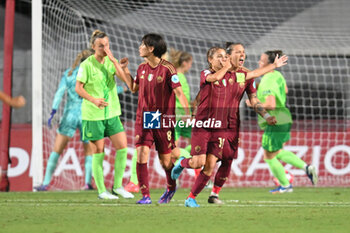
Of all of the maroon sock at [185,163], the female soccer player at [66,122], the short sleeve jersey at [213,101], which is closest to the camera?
the maroon sock at [185,163]

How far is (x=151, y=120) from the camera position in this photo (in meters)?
6.59

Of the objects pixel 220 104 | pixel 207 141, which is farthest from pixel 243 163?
pixel 207 141

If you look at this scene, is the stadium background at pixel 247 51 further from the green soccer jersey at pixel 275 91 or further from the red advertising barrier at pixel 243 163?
the green soccer jersey at pixel 275 91

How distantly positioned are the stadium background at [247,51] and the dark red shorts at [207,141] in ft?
14.0

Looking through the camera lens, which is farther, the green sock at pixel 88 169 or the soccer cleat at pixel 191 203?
the green sock at pixel 88 169

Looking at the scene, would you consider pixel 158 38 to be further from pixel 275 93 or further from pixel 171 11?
pixel 171 11

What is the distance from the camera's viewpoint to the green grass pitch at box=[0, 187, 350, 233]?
190 inches

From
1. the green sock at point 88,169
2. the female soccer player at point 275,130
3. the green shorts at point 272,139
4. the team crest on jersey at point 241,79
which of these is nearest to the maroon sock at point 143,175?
the team crest on jersey at point 241,79

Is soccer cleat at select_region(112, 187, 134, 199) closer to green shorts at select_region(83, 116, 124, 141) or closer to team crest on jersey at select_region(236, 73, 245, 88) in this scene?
green shorts at select_region(83, 116, 124, 141)

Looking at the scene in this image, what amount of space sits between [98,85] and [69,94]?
2.47 m

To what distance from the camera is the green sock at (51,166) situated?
9.75 m

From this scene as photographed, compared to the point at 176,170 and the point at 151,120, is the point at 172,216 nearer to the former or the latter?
the point at 176,170

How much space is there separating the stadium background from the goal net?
15 millimetres

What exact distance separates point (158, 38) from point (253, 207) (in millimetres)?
1692
